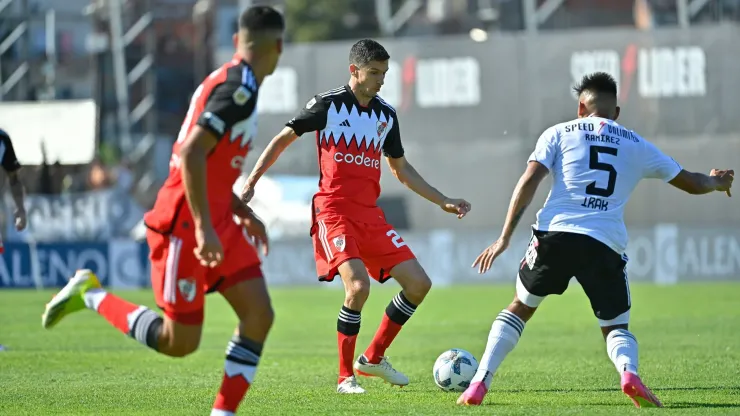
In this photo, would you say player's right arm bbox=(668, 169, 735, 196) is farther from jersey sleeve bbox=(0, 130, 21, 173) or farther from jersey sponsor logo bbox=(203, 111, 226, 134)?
jersey sleeve bbox=(0, 130, 21, 173)

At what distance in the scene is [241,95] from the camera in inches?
265

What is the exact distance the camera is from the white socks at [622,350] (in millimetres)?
8141

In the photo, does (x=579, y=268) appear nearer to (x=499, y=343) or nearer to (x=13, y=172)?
(x=499, y=343)

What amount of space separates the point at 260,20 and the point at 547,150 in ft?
7.77

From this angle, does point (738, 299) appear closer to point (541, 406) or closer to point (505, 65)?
point (505, 65)

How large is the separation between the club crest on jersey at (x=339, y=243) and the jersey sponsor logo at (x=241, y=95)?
9.62ft

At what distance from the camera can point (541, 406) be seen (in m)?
8.32

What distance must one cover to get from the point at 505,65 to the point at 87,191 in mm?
10006

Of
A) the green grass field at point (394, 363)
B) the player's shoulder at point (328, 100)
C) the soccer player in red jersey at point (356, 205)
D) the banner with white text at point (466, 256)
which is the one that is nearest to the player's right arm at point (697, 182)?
the green grass field at point (394, 363)

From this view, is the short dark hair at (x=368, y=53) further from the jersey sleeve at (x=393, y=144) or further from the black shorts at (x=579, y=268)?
the black shorts at (x=579, y=268)

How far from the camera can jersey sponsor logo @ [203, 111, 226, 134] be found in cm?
662

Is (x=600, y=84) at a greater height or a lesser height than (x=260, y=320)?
greater

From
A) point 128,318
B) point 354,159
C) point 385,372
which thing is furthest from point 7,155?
point 128,318

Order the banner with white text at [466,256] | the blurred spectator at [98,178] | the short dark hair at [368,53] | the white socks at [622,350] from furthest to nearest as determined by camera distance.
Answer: the blurred spectator at [98,178], the banner with white text at [466,256], the short dark hair at [368,53], the white socks at [622,350]
